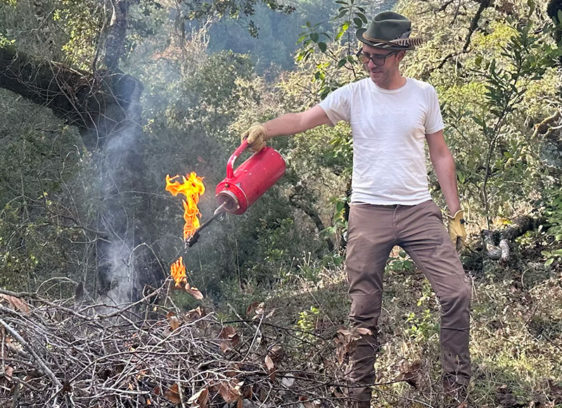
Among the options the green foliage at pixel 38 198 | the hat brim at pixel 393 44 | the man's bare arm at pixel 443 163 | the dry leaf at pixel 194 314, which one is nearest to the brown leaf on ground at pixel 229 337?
the dry leaf at pixel 194 314

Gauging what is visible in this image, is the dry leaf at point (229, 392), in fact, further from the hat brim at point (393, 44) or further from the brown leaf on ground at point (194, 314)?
the hat brim at point (393, 44)

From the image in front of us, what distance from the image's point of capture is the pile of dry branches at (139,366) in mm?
2561

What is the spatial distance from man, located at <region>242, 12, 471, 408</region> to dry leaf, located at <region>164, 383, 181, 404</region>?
3.51ft

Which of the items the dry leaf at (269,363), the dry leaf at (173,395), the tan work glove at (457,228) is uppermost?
the dry leaf at (173,395)

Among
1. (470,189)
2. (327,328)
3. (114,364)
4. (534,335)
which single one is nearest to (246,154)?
(470,189)

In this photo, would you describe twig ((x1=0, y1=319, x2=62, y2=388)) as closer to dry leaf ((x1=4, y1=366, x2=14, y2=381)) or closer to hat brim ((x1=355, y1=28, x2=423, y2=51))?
dry leaf ((x1=4, y1=366, x2=14, y2=381))

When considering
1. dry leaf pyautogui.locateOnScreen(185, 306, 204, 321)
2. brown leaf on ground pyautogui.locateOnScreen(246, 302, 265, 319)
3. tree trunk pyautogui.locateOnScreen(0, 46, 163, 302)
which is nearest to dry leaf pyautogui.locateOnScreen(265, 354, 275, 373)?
brown leaf on ground pyautogui.locateOnScreen(246, 302, 265, 319)

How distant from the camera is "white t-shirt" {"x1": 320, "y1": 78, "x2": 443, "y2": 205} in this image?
3547 mm

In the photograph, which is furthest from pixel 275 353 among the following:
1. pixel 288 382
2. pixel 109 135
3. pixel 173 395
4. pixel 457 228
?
pixel 109 135

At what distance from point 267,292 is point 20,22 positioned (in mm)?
6018

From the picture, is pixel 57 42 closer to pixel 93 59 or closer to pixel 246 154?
pixel 93 59

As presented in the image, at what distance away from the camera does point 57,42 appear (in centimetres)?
949

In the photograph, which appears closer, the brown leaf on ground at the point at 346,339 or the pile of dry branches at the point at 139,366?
the pile of dry branches at the point at 139,366

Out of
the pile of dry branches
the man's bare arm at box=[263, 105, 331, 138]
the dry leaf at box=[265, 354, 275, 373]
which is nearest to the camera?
the pile of dry branches
